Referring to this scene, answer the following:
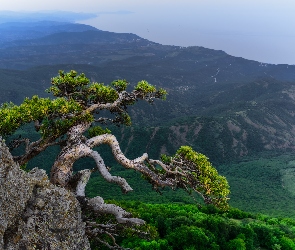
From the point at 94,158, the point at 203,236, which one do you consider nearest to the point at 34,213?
the point at 94,158

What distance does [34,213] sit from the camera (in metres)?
12.8

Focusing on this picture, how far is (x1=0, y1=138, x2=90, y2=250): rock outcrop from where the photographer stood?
469 inches

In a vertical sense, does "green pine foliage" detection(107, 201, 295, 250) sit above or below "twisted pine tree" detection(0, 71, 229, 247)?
below

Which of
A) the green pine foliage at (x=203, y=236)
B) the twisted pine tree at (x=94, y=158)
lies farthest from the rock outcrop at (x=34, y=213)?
the green pine foliage at (x=203, y=236)

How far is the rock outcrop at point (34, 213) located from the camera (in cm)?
1191

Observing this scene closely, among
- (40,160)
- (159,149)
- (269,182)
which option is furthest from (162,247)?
(159,149)

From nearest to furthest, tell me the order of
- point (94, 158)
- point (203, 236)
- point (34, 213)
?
point (34, 213)
point (94, 158)
point (203, 236)

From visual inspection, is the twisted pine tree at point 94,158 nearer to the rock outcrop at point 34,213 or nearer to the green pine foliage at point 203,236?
the rock outcrop at point 34,213

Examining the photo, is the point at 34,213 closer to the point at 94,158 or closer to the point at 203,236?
the point at 94,158

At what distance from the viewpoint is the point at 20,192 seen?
12.5 metres

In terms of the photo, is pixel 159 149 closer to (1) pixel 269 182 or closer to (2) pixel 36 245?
(1) pixel 269 182

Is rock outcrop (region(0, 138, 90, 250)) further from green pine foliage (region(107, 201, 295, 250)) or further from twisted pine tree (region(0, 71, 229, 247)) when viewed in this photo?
green pine foliage (region(107, 201, 295, 250))

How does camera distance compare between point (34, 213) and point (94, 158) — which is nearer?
point (34, 213)

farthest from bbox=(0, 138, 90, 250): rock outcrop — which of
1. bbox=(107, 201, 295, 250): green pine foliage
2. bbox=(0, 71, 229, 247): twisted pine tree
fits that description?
bbox=(107, 201, 295, 250): green pine foliage
